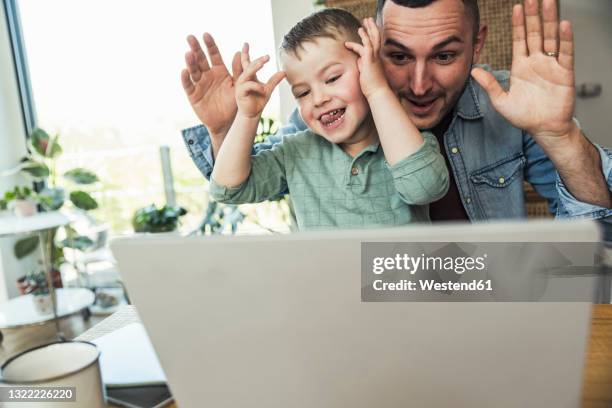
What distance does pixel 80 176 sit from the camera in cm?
270

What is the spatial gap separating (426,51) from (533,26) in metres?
0.24

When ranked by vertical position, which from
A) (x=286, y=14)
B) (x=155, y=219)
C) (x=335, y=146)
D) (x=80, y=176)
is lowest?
(x=155, y=219)

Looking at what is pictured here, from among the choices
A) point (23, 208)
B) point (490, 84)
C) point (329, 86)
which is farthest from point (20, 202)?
point (490, 84)

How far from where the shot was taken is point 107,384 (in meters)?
0.65

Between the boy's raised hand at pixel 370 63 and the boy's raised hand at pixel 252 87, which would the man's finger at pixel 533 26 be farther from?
the boy's raised hand at pixel 252 87

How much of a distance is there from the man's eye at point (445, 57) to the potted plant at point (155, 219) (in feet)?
5.76

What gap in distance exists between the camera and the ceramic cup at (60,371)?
46 cm

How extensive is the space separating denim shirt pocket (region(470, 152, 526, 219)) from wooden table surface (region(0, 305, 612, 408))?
1.35 feet

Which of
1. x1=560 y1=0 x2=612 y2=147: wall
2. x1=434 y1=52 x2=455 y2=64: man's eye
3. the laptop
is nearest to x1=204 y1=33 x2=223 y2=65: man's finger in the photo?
x1=434 y1=52 x2=455 y2=64: man's eye

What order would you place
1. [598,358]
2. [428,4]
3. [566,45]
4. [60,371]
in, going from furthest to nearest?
1. [428,4]
2. [566,45]
3. [598,358]
4. [60,371]

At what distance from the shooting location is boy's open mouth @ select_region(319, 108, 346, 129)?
3.24 feet

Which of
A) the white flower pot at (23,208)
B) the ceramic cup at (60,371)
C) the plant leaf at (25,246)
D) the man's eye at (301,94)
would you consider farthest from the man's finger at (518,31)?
the plant leaf at (25,246)

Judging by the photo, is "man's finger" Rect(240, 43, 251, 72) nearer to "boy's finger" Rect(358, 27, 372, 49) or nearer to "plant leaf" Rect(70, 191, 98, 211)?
"boy's finger" Rect(358, 27, 372, 49)

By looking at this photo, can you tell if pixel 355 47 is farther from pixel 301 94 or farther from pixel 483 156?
pixel 483 156
